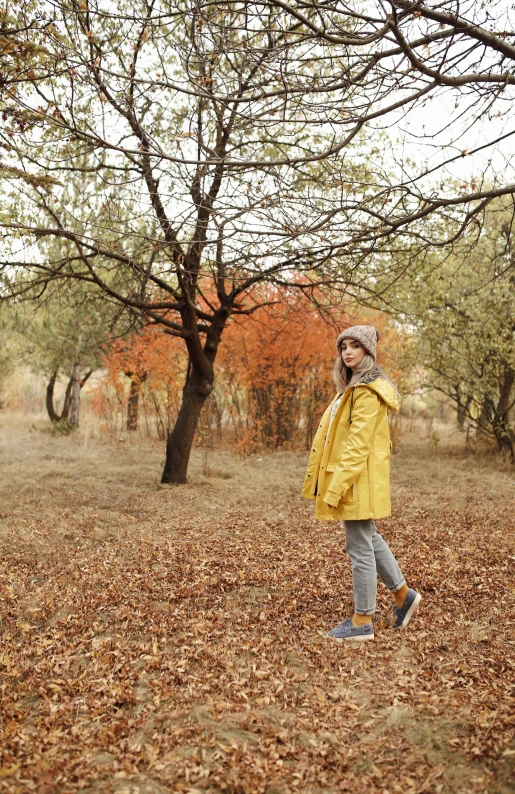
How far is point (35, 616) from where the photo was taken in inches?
162

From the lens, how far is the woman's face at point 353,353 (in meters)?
3.58

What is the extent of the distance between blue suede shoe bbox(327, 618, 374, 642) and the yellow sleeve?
862mm

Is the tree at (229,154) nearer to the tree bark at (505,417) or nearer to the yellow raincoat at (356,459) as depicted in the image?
the yellow raincoat at (356,459)

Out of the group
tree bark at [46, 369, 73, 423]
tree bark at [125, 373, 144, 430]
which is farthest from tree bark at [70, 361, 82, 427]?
tree bark at [125, 373, 144, 430]

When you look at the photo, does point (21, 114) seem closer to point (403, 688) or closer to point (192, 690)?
point (192, 690)

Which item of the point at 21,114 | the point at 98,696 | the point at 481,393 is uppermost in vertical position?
the point at 21,114

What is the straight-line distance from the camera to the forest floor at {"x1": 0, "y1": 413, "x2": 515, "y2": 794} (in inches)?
94.1

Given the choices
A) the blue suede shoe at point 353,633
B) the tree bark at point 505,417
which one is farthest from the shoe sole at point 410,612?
the tree bark at point 505,417

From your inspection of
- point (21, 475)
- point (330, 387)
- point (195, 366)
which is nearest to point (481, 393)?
point (330, 387)

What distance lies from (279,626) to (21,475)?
23.0 feet

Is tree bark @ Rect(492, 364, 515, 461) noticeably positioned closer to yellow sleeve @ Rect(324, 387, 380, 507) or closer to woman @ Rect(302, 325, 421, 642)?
woman @ Rect(302, 325, 421, 642)

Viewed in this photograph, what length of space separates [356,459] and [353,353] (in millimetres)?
648

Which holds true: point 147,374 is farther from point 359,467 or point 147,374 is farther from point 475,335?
point 359,467

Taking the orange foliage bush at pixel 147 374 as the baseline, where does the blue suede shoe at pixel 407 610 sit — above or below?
below
